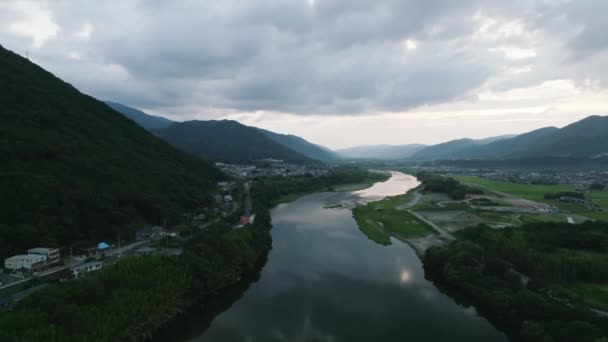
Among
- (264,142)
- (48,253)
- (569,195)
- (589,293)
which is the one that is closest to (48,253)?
(48,253)

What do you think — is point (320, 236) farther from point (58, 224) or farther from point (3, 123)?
point (3, 123)

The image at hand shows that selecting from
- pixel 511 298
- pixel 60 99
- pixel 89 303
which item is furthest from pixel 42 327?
pixel 60 99

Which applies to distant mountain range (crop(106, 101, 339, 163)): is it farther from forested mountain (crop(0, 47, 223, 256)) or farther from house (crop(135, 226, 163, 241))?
house (crop(135, 226, 163, 241))

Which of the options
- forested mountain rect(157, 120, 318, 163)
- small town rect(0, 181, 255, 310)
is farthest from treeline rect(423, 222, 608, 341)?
forested mountain rect(157, 120, 318, 163)

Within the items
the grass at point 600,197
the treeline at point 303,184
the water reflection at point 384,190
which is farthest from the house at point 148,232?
the grass at point 600,197

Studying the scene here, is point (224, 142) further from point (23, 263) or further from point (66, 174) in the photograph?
point (23, 263)
